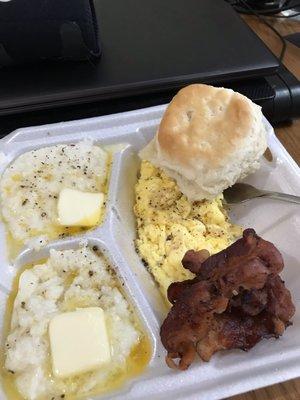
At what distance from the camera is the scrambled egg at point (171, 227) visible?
115 cm

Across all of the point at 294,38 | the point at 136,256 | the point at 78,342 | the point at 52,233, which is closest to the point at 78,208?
the point at 52,233

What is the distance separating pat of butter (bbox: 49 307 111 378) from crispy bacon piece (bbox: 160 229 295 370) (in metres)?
0.14

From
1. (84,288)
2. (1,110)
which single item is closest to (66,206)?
(84,288)

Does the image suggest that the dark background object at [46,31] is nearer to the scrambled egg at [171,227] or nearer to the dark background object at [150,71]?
the dark background object at [150,71]

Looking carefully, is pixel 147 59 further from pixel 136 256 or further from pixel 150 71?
pixel 136 256

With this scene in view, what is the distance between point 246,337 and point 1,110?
0.95m

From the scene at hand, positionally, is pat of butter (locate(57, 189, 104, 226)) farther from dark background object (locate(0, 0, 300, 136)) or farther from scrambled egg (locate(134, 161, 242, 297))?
dark background object (locate(0, 0, 300, 136))

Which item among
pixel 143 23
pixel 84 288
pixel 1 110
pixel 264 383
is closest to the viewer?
pixel 264 383

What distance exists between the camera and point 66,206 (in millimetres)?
1214

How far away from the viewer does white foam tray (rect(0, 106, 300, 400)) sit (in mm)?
913

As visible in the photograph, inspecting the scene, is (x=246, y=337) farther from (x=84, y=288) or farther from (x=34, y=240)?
(x=34, y=240)

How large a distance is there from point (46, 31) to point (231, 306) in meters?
0.96


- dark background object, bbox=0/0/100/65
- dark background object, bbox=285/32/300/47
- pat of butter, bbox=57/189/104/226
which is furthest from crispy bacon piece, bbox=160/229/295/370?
dark background object, bbox=285/32/300/47

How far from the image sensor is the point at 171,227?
3.93 ft
